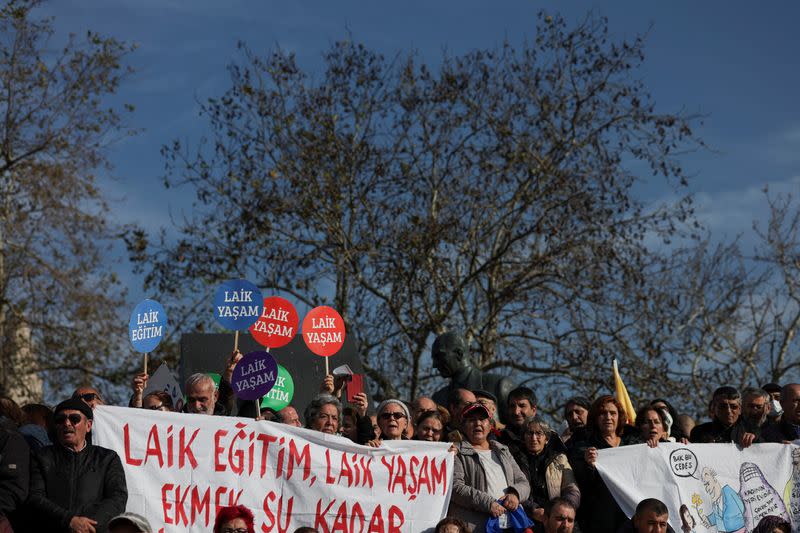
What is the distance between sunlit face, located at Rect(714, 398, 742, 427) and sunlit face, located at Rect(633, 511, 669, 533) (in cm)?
154

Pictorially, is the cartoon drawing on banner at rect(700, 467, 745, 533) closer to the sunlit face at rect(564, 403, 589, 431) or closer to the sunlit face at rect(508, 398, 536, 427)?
the sunlit face at rect(564, 403, 589, 431)

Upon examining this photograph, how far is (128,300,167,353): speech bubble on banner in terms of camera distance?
947 centimetres

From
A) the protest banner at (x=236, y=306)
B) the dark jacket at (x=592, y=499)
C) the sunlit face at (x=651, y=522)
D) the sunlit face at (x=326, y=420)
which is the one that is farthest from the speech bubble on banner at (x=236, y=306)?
the sunlit face at (x=651, y=522)

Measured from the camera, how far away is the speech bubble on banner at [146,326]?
947 centimetres

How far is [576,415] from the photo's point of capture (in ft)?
30.1

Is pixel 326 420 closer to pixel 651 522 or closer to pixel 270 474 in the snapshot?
pixel 270 474

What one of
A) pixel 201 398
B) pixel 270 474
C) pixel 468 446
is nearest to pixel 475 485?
pixel 468 446

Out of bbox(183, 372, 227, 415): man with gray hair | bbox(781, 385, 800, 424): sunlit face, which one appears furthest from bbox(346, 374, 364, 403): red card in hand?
bbox(781, 385, 800, 424): sunlit face

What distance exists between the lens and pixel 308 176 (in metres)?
21.5

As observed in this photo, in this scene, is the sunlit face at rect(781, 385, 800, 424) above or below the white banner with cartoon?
above

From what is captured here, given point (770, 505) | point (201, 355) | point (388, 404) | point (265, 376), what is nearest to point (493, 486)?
point (388, 404)

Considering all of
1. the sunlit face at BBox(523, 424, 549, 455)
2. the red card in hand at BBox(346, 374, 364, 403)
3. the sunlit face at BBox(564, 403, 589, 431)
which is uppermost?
the red card in hand at BBox(346, 374, 364, 403)

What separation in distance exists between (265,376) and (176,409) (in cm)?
100

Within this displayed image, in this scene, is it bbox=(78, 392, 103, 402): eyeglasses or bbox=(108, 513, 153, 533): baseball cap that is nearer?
bbox=(108, 513, 153, 533): baseball cap
